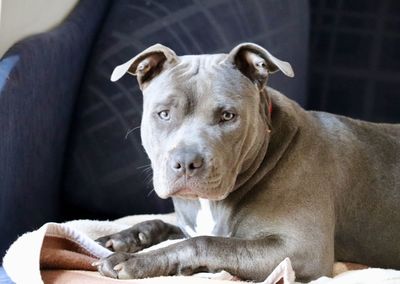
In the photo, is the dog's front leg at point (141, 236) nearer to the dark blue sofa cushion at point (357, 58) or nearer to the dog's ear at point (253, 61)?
the dog's ear at point (253, 61)

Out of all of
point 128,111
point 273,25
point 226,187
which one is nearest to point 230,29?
point 273,25

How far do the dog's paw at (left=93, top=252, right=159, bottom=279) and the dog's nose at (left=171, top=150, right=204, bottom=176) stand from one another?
259mm

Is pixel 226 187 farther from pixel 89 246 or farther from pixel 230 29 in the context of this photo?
pixel 230 29

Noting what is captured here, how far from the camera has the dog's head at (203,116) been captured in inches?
81.1

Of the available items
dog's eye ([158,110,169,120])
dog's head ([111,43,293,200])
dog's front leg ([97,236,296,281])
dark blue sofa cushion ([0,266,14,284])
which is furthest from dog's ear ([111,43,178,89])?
dark blue sofa cushion ([0,266,14,284])

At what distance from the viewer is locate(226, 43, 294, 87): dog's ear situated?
2223mm

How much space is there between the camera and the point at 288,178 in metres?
2.29

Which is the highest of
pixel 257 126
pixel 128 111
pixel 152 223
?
pixel 257 126

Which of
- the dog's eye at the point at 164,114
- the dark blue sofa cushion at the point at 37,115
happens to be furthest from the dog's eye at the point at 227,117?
the dark blue sofa cushion at the point at 37,115

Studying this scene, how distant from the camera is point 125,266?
1994 millimetres

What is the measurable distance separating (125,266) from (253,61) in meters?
0.72

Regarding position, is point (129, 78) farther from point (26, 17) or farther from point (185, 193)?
point (185, 193)

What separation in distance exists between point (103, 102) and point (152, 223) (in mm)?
666

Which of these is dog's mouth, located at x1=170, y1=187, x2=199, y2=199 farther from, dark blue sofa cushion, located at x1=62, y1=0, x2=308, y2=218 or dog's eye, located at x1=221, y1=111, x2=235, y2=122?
dark blue sofa cushion, located at x1=62, y1=0, x2=308, y2=218
